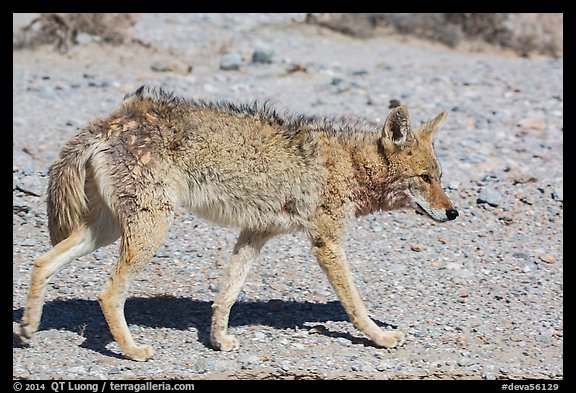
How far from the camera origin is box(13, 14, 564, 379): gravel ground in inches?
271

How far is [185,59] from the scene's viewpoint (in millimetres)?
16047

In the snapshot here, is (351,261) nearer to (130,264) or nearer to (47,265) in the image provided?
(130,264)

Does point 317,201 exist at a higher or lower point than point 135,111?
lower

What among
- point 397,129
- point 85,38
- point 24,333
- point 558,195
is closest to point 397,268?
A: point 397,129

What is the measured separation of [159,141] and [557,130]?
291 inches

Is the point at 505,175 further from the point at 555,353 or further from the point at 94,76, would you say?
the point at 94,76

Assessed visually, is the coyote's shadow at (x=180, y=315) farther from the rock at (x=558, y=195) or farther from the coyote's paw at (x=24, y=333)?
the rock at (x=558, y=195)

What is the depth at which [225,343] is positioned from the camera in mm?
7043

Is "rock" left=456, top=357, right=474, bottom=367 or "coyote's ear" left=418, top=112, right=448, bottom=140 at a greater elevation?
"coyote's ear" left=418, top=112, right=448, bottom=140

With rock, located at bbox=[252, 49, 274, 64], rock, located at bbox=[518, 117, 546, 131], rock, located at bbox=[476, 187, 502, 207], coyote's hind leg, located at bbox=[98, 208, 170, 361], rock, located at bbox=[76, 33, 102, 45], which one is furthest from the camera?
rock, located at bbox=[76, 33, 102, 45]

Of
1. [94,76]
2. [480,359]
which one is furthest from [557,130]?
[94,76]

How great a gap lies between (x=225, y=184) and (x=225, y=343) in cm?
125

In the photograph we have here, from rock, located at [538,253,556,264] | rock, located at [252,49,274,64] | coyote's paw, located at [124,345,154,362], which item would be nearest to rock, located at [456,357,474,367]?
coyote's paw, located at [124,345,154,362]

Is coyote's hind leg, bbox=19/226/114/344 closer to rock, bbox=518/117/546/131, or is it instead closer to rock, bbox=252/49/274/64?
rock, bbox=518/117/546/131
